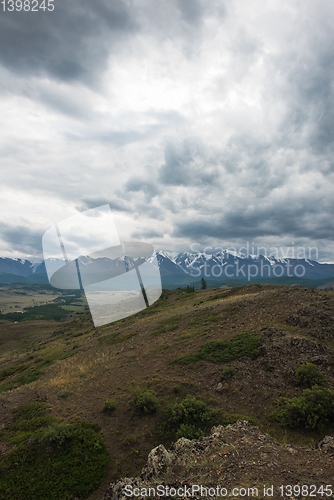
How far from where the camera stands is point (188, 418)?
1152 centimetres

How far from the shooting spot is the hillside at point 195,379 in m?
11.0

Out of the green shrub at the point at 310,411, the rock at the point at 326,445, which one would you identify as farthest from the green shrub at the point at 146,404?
the rock at the point at 326,445

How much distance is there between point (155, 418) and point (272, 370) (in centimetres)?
853

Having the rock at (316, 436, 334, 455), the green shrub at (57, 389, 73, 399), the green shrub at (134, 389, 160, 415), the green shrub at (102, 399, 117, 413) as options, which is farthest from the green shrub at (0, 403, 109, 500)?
the rock at (316, 436, 334, 455)

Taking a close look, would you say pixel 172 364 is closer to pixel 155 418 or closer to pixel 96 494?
pixel 155 418

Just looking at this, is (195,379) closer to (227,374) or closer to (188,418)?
(227,374)

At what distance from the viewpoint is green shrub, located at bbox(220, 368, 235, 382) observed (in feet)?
49.1

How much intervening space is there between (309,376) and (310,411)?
322 centimetres

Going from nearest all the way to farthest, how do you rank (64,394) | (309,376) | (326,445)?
(326,445)
(309,376)
(64,394)

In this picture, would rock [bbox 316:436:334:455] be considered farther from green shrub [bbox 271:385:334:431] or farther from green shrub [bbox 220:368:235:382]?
green shrub [bbox 220:368:235:382]

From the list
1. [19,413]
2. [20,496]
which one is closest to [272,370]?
[20,496]

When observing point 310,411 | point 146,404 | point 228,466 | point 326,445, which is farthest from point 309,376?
point 146,404

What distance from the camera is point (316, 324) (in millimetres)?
19719

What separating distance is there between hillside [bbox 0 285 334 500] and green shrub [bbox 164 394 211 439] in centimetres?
→ 6
